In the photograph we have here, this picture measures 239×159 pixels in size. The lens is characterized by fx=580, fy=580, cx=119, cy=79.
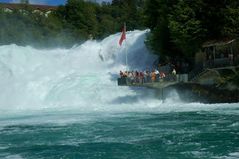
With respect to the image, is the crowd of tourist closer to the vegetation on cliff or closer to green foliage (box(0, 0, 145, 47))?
the vegetation on cliff

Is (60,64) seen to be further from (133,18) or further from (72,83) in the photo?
(133,18)

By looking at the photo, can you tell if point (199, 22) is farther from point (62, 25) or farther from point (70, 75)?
point (62, 25)

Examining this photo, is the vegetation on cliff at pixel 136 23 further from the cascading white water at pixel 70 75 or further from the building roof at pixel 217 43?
the cascading white water at pixel 70 75

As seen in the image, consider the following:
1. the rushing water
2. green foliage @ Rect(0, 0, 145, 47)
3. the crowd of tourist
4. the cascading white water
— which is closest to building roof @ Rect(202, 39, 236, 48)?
the crowd of tourist

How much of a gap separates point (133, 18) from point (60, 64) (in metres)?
40.8

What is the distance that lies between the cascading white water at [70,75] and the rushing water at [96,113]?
66mm

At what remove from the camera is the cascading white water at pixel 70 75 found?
38.2 metres

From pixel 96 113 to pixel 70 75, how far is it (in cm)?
1298

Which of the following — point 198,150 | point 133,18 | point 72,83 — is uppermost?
point 133,18

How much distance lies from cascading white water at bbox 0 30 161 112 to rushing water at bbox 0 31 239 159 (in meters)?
0.07

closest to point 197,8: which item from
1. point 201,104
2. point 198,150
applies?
point 201,104

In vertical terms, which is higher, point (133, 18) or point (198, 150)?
point (133, 18)

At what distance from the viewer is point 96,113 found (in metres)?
30.5

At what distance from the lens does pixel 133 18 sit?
283 ft
